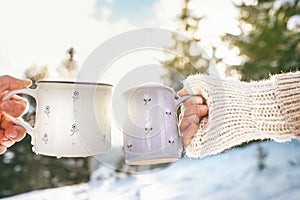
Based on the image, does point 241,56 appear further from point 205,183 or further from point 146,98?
point 146,98

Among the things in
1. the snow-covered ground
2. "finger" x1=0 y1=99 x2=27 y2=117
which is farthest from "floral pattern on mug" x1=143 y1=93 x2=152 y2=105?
the snow-covered ground

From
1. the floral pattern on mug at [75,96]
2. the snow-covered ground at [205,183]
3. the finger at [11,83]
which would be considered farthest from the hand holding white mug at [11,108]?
the snow-covered ground at [205,183]

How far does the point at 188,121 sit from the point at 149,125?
10 centimetres

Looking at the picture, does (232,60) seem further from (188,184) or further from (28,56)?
(28,56)

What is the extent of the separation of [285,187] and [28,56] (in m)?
1.08

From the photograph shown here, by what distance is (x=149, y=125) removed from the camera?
571 mm

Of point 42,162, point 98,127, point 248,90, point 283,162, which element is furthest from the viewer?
point 42,162

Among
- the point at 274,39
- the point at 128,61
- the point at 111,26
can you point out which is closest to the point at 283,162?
the point at 274,39

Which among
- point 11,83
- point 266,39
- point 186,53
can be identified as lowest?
point 11,83

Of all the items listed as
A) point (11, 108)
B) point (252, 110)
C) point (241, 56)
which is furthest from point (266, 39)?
Answer: point (11, 108)

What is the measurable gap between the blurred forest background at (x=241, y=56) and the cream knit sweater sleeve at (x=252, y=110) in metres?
0.94

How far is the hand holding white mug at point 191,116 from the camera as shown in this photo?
64 centimetres

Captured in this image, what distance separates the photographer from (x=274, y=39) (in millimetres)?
1754

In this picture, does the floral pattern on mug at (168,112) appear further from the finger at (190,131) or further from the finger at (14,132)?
the finger at (14,132)
